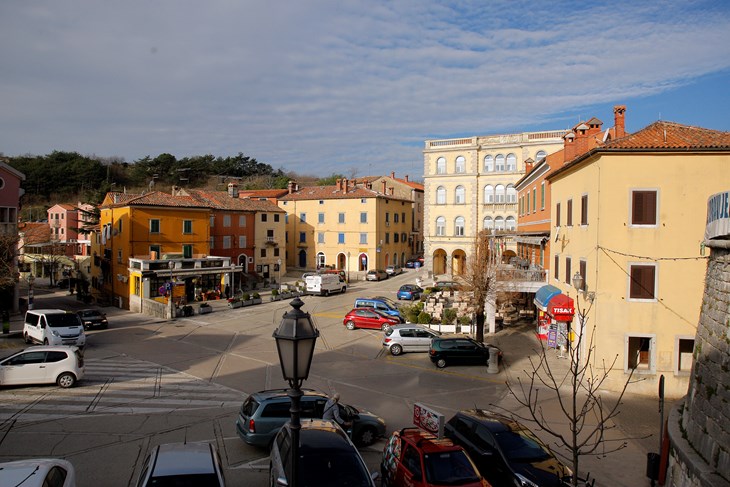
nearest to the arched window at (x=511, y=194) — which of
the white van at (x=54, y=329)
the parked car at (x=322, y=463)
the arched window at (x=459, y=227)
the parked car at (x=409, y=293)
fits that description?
the arched window at (x=459, y=227)

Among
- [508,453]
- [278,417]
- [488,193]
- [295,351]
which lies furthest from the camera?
[488,193]

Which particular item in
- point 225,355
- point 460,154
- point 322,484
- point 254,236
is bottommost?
point 225,355

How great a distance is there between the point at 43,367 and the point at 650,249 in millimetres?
23350

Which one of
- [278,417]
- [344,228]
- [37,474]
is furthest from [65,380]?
[344,228]

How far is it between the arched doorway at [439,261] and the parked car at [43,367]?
45.2 m

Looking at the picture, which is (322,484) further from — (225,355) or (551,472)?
(225,355)

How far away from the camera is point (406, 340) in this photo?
2591 centimetres

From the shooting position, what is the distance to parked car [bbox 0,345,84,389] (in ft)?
59.6

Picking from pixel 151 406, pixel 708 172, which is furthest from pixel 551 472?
pixel 708 172

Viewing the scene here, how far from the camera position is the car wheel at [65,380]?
61.2ft

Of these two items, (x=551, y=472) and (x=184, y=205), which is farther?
(x=184, y=205)

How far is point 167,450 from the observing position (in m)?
9.84

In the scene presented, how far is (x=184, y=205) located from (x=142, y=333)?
601 inches

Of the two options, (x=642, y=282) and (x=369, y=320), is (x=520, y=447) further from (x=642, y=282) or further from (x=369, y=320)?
(x=369, y=320)
